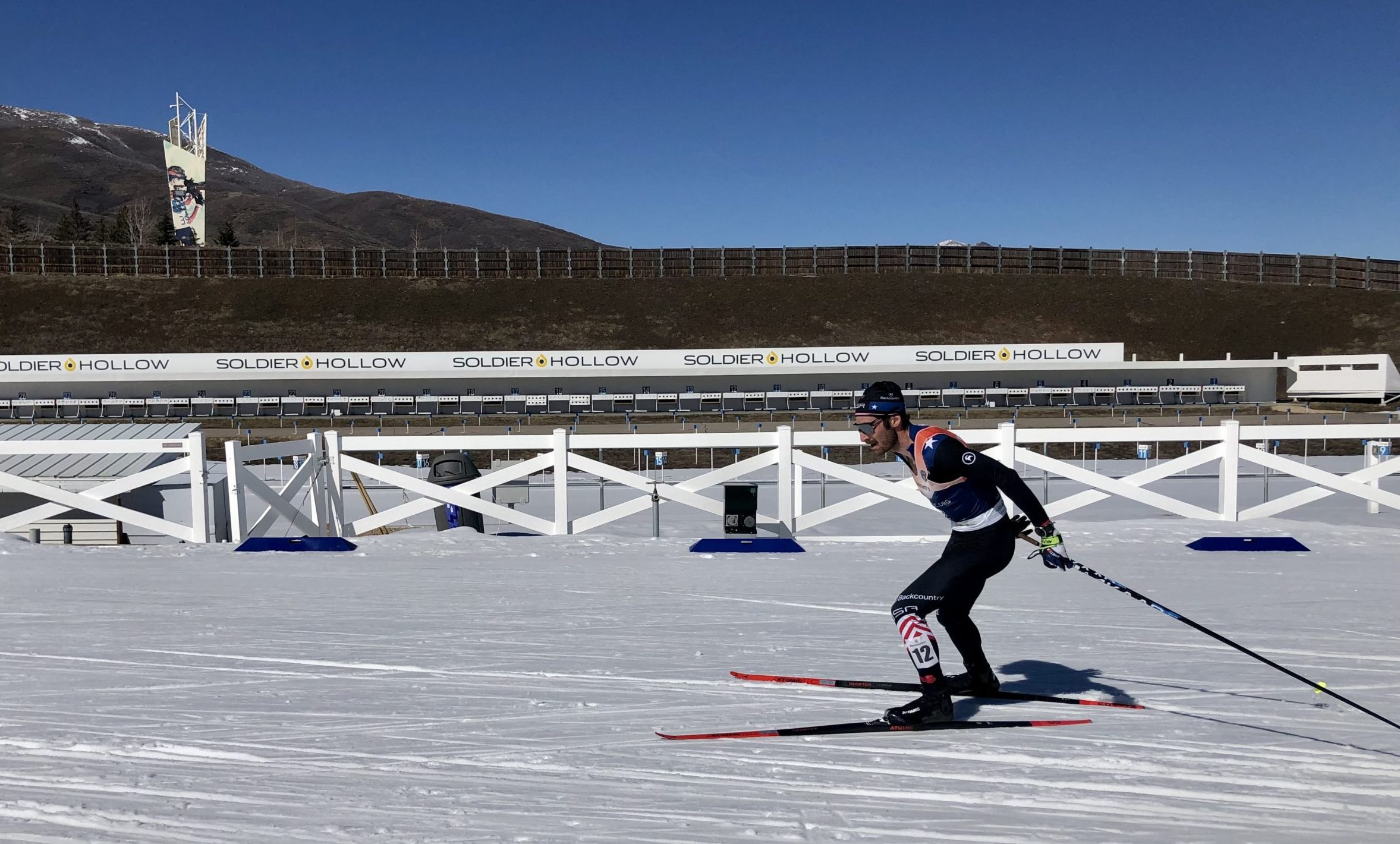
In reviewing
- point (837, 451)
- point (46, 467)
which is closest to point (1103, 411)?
point (837, 451)

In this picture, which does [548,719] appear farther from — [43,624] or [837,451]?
[837,451]

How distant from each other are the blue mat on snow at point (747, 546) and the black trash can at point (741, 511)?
0.25 m

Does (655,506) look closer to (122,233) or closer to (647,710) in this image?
(647,710)

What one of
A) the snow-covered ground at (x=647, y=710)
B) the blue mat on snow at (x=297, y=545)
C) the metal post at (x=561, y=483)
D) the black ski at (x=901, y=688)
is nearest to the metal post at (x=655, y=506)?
the metal post at (x=561, y=483)

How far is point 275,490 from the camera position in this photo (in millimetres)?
11734

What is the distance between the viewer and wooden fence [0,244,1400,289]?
66.3 meters

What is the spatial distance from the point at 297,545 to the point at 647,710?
6954 millimetres

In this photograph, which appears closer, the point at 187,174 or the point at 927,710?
the point at 927,710

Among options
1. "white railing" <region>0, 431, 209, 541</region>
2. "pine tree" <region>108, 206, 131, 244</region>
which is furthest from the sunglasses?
"pine tree" <region>108, 206, 131, 244</region>

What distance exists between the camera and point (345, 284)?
214 feet

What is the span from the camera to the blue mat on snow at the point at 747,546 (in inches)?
403

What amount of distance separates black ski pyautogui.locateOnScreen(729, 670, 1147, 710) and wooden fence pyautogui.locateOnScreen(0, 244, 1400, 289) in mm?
65197

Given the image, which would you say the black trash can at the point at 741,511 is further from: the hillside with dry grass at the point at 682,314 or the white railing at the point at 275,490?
the hillside with dry grass at the point at 682,314

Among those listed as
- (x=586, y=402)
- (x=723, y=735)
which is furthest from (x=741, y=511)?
(x=586, y=402)
